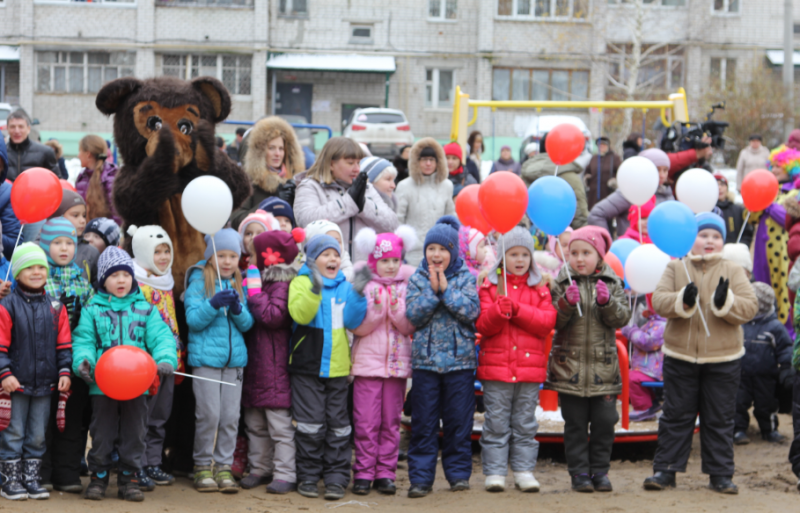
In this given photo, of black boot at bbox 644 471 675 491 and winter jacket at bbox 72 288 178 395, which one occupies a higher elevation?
winter jacket at bbox 72 288 178 395

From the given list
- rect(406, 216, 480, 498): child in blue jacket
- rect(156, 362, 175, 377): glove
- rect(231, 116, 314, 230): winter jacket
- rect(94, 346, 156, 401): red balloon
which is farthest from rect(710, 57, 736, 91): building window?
rect(94, 346, 156, 401): red balloon

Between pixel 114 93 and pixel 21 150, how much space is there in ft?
8.74

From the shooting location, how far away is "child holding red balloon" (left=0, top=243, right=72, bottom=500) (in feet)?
14.9

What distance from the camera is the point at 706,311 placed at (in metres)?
5.22

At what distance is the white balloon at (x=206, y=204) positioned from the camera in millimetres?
4848

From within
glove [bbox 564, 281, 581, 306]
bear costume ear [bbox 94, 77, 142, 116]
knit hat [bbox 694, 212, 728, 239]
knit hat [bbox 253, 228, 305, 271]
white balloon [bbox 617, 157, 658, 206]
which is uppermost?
bear costume ear [bbox 94, 77, 142, 116]

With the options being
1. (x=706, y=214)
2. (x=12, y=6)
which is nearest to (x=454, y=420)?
(x=706, y=214)

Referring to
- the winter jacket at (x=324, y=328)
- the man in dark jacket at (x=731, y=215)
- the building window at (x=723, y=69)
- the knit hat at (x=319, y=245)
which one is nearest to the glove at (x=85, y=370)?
the winter jacket at (x=324, y=328)

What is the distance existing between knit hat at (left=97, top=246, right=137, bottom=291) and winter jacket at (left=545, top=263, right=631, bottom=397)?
98.0 inches

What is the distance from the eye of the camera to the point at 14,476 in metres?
4.54

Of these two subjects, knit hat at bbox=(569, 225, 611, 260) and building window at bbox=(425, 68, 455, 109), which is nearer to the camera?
knit hat at bbox=(569, 225, 611, 260)

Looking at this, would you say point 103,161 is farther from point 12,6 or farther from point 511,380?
point 12,6

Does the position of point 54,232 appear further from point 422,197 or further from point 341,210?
point 422,197

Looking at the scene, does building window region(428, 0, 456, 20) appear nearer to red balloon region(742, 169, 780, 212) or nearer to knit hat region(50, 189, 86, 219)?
red balloon region(742, 169, 780, 212)
